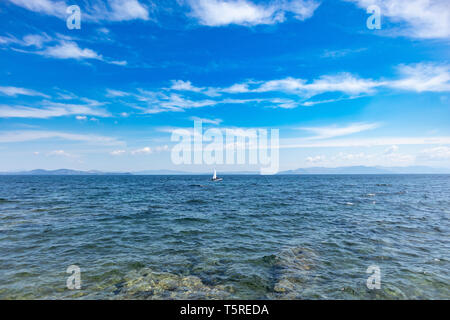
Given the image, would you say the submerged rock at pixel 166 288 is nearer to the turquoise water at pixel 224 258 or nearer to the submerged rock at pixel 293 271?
the turquoise water at pixel 224 258

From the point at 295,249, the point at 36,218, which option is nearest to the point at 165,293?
the point at 295,249

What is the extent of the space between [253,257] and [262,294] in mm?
4204

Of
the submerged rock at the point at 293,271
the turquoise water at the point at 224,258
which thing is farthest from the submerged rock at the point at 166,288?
the submerged rock at the point at 293,271

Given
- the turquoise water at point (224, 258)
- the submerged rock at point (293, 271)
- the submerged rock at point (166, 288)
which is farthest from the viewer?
the turquoise water at point (224, 258)

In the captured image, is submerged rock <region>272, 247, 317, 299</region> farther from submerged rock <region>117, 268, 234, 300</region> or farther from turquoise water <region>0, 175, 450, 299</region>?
submerged rock <region>117, 268, 234, 300</region>

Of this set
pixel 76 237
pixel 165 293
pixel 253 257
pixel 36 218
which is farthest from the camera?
pixel 36 218

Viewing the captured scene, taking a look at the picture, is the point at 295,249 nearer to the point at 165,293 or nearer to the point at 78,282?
the point at 165,293

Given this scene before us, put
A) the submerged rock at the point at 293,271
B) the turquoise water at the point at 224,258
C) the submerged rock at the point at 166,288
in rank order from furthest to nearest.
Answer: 1. the turquoise water at the point at 224,258
2. the submerged rock at the point at 293,271
3. the submerged rock at the point at 166,288

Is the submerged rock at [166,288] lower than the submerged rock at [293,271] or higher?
higher

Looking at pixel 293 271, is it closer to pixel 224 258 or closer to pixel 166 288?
pixel 224 258

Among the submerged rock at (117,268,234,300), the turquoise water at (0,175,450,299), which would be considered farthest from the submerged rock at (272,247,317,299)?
the submerged rock at (117,268,234,300)

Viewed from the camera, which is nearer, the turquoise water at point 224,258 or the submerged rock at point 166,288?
the submerged rock at point 166,288
